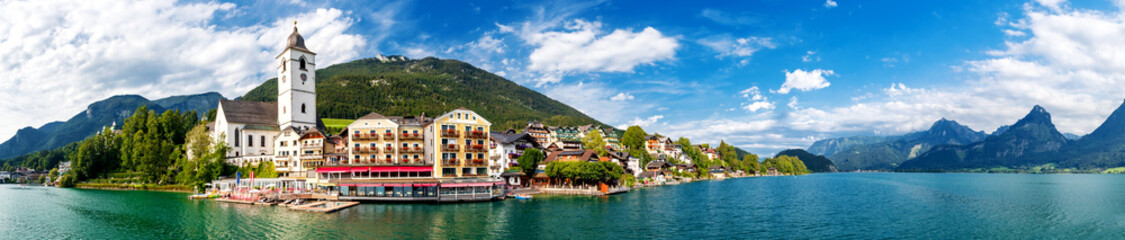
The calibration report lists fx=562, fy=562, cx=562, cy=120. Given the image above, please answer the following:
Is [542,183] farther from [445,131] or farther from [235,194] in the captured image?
A: [235,194]

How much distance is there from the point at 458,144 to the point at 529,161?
13.7m

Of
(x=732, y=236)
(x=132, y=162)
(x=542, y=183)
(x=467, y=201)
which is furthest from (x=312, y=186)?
(x=732, y=236)

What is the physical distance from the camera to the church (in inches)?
3332

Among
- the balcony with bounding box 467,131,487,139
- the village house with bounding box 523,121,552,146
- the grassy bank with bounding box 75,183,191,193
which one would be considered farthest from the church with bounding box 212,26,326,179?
the village house with bounding box 523,121,552,146

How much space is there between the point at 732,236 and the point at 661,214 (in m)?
12.9

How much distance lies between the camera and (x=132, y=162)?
95562 mm

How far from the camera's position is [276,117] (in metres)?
92.9

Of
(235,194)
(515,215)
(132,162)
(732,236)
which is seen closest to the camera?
(732,236)

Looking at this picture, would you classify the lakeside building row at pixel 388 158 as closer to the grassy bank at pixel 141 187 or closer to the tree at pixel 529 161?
the grassy bank at pixel 141 187

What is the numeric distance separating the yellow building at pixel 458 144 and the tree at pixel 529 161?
9232 mm

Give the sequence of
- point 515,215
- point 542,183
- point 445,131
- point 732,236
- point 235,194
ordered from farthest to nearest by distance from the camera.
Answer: point 542,183 < point 445,131 < point 235,194 < point 515,215 < point 732,236

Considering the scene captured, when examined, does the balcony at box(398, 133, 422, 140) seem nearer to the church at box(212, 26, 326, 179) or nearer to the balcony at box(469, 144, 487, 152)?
the balcony at box(469, 144, 487, 152)

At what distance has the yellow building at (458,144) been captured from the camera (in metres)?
71.2

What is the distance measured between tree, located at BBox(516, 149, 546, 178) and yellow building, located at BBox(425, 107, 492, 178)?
363 inches
